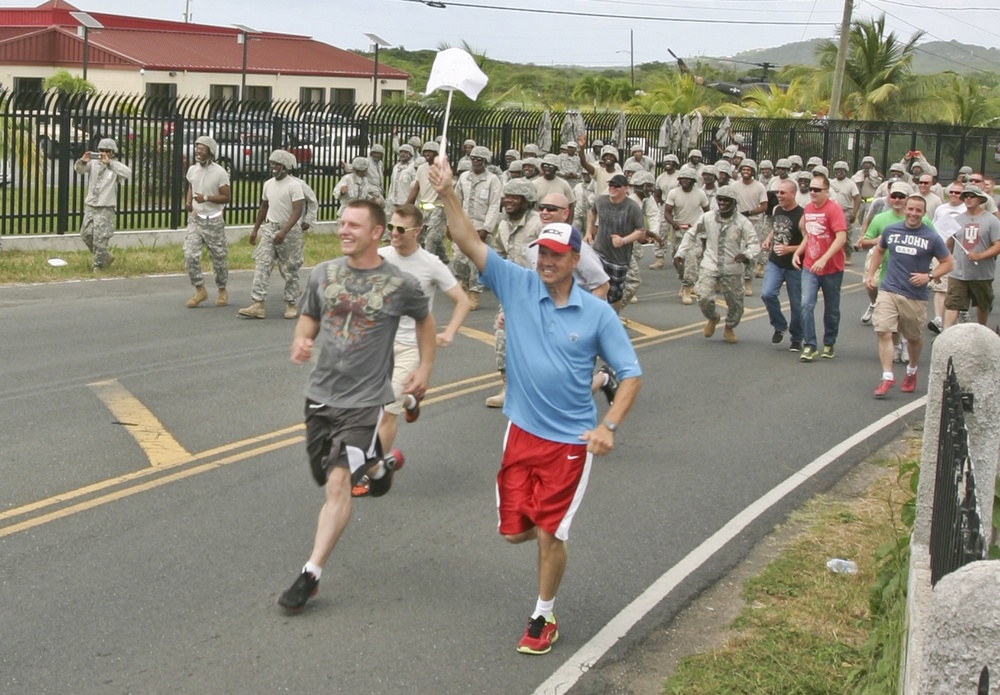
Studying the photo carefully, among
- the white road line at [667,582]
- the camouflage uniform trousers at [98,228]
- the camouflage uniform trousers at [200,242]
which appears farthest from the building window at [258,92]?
the white road line at [667,582]

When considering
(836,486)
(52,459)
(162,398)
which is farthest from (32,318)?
(836,486)

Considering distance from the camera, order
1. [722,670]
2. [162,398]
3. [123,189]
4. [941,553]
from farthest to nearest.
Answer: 1. [123,189]
2. [162,398]
3. [722,670]
4. [941,553]

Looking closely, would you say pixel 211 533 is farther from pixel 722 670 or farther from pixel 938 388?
pixel 938 388

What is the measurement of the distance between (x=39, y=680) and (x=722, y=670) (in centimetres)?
288

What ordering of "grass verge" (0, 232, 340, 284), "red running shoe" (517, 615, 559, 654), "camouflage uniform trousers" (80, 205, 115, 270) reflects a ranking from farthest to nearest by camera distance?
1. "camouflage uniform trousers" (80, 205, 115, 270)
2. "grass verge" (0, 232, 340, 284)
3. "red running shoe" (517, 615, 559, 654)

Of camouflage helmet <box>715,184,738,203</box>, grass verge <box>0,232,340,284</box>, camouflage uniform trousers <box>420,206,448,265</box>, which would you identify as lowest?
grass verge <box>0,232,340,284</box>

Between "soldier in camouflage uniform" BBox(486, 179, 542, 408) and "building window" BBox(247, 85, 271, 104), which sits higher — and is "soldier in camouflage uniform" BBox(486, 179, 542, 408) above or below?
below

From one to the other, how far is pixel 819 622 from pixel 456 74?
3.15 m

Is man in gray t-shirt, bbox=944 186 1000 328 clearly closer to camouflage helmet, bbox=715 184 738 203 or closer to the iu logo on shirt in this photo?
the iu logo on shirt

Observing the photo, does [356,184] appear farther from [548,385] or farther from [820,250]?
[548,385]

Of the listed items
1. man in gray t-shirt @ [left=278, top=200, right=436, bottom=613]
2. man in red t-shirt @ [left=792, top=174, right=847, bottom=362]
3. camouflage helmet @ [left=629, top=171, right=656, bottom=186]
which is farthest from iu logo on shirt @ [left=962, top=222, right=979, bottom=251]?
man in gray t-shirt @ [left=278, top=200, right=436, bottom=613]

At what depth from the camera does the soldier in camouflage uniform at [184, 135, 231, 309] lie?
16.0 metres

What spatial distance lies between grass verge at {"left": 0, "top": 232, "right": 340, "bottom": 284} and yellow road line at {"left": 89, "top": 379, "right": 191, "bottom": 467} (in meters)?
6.94

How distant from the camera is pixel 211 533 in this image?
778 centimetres
